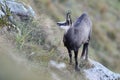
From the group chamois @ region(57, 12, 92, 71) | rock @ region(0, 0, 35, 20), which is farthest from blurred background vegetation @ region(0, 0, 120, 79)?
chamois @ region(57, 12, 92, 71)

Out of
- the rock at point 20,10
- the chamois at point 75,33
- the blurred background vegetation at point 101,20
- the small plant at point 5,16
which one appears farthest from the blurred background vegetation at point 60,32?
the chamois at point 75,33

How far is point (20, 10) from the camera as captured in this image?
620 inches

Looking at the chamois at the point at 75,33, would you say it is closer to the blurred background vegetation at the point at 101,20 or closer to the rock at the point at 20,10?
the rock at the point at 20,10

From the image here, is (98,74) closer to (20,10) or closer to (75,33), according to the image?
(75,33)

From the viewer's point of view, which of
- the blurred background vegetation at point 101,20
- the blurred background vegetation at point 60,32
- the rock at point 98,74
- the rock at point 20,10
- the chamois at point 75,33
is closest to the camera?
the blurred background vegetation at point 60,32

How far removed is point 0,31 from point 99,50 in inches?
467

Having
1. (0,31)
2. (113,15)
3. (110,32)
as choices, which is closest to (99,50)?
(110,32)

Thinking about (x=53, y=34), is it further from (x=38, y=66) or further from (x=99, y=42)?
(x=99, y=42)

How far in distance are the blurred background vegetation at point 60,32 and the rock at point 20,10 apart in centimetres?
26

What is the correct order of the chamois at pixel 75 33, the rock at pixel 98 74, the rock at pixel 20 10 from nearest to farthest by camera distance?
the chamois at pixel 75 33 → the rock at pixel 98 74 → the rock at pixel 20 10

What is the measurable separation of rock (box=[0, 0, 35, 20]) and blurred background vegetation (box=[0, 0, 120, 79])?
0.26 m

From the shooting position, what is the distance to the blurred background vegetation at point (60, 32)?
562 inches

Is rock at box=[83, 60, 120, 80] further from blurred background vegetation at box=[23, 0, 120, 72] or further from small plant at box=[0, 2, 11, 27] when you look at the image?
blurred background vegetation at box=[23, 0, 120, 72]

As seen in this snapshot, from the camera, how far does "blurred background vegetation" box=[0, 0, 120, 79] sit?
1428 cm
